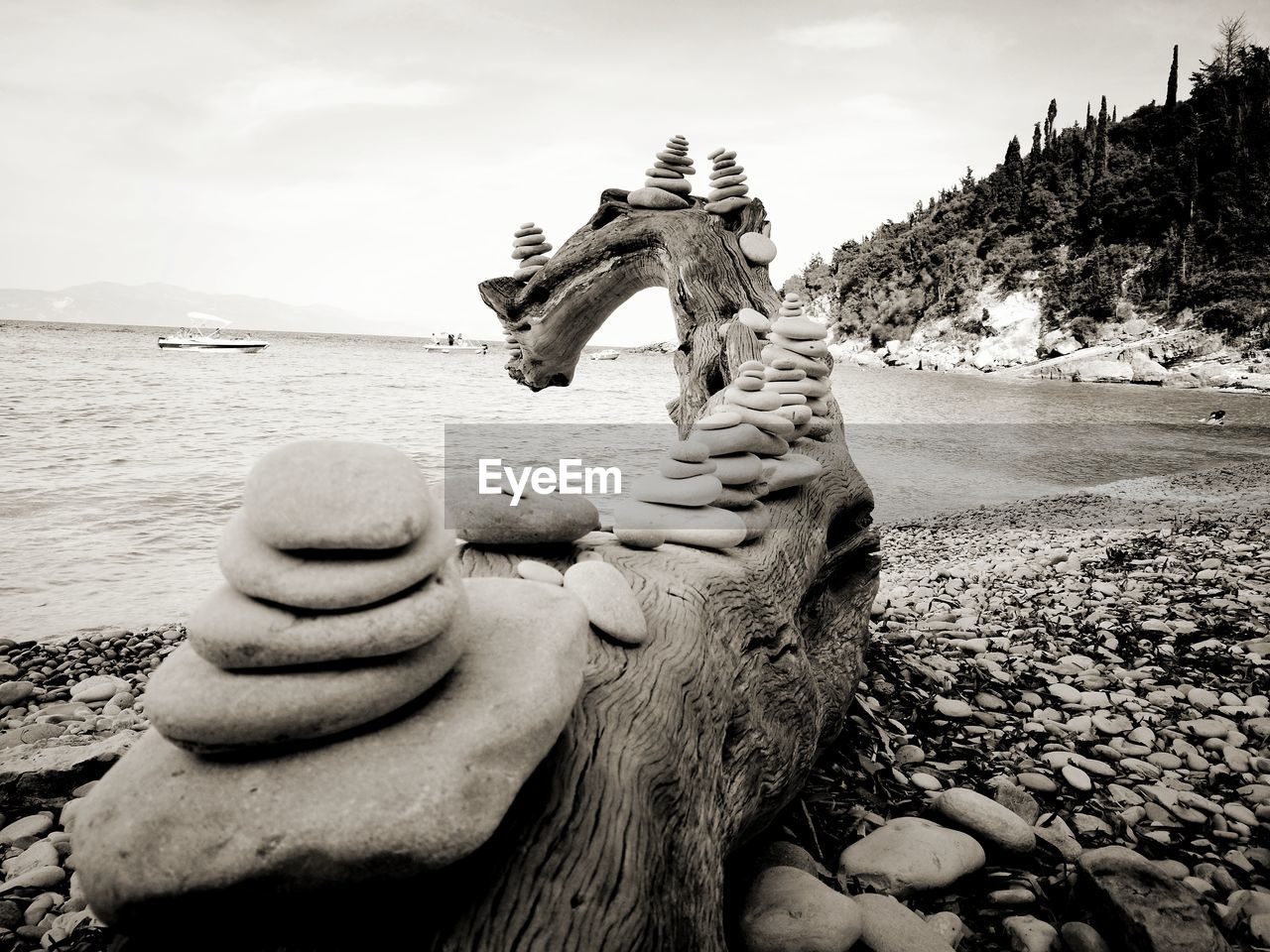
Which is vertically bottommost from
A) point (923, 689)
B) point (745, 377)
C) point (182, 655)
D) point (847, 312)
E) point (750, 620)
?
point (923, 689)

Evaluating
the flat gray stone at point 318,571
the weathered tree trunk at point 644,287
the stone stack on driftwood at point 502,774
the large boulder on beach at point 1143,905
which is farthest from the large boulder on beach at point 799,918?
the weathered tree trunk at point 644,287

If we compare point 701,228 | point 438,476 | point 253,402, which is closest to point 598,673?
point 701,228

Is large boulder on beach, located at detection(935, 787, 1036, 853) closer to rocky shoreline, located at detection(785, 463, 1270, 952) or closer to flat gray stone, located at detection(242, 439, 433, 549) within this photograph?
rocky shoreline, located at detection(785, 463, 1270, 952)

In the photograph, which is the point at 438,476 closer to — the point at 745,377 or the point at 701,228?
the point at 701,228

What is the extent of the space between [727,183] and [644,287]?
1.05m

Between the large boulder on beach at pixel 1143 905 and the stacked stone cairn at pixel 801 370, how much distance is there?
218 cm

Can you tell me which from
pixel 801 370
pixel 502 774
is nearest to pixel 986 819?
pixel 502 774

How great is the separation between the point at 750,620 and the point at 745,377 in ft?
4.92

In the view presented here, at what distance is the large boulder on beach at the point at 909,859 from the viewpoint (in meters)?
2.25

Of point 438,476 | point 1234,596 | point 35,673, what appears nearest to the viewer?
point 35,673

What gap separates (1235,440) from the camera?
16.0 meters

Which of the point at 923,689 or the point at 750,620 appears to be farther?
the point at 923,689

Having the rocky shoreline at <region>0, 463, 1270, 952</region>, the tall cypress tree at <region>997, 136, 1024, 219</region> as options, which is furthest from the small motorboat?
the rocky shoreline at <region>0, 463, 1270, 952</region>

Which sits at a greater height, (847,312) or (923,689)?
(847,312)
